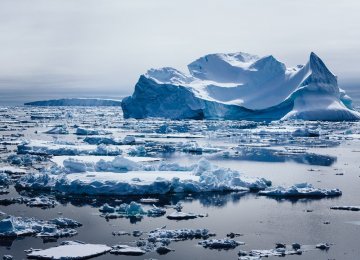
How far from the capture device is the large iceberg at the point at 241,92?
138 ft

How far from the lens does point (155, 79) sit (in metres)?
45.5

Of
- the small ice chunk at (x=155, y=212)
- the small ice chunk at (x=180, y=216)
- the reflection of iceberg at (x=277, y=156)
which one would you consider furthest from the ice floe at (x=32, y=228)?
the reflection of iceberg at (x=277, y=156)

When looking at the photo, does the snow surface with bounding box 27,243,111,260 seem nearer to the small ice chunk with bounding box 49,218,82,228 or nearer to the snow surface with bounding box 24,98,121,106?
the small ice chunk with bounding box 49,218,82,228

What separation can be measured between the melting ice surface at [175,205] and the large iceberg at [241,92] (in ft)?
62.9

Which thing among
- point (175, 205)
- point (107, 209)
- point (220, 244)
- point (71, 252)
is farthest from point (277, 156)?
point (71, 252)

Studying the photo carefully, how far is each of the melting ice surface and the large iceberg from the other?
19180 mm

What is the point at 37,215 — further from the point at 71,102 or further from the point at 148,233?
the point at 71,102

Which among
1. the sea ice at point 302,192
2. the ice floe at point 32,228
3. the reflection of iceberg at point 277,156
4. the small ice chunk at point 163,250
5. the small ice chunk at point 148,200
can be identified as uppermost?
the reflection of iceberg at point 277,156

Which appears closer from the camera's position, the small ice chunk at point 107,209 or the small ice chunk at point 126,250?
the small ice chunk at point 126,250

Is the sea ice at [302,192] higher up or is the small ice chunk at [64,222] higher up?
the sea ice at [302,192]

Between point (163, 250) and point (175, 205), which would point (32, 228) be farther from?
point (175, 205)

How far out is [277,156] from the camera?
2358cm

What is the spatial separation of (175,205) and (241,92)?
3324 centimetres

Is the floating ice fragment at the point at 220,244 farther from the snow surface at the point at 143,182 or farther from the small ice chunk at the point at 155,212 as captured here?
the snow surface at the point at 143,182
